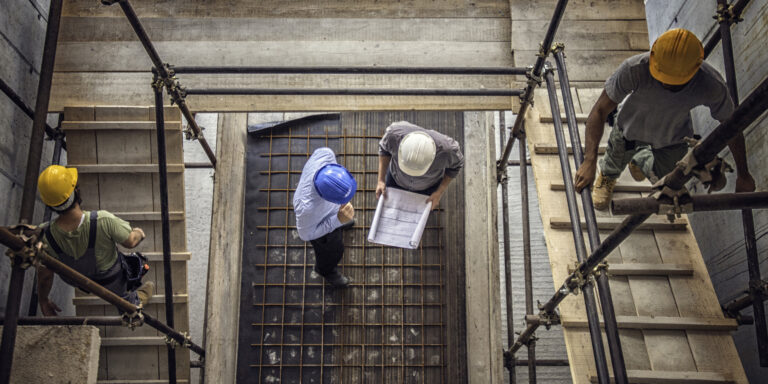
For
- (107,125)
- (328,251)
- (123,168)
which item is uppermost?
(107,125)

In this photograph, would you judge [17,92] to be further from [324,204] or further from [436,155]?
[436,155]

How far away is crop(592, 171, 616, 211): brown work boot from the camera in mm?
4434

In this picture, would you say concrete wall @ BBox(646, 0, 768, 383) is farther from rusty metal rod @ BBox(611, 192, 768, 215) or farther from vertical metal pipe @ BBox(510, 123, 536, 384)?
rusty metal rod @ BBox(611, 192, 768, 215)

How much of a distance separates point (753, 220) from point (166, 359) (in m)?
5.98

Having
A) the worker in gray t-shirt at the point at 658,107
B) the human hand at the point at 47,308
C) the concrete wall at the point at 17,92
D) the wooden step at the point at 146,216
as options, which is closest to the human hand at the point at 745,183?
the worker in gray t-shirt at the point at 658,107

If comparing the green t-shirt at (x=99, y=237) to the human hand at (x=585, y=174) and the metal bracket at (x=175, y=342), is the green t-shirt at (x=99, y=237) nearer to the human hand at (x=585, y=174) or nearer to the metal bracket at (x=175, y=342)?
the metal bracket at (x=175, y=342)

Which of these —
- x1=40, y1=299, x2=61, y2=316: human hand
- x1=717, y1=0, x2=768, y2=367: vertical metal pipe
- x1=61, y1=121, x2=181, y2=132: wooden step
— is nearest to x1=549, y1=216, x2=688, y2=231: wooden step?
x1=717, y1=0, x2=768, y2=367: vertical metal pipe

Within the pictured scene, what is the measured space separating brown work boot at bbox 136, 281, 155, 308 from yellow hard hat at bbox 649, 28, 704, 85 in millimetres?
5053

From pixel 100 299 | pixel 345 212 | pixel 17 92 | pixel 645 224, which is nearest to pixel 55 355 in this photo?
pixel 100 299

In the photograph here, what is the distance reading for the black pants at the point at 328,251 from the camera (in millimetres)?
5918

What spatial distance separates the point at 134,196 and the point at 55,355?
2499 mm

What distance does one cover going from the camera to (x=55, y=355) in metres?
3.30

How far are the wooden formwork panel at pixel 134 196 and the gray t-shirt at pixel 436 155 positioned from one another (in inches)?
90.3

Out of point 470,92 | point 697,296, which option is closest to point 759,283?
point 697,296
